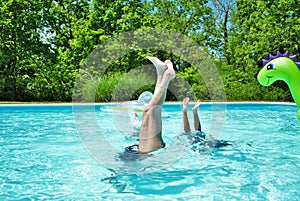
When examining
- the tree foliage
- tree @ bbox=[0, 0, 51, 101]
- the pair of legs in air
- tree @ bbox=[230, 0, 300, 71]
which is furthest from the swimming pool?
tree @ bbox=[230, 0, 300, 71]

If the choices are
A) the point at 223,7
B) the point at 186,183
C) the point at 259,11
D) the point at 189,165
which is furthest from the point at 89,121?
the point at 223,7

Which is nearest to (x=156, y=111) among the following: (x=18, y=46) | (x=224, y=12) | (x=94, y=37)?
(x=94, y=37)

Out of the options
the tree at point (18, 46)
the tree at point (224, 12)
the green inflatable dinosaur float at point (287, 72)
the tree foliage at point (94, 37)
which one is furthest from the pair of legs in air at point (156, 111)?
the tree at point (224, 12)

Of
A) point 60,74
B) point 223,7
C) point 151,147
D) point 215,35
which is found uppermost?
point 223,7

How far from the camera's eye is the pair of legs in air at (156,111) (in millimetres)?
2662

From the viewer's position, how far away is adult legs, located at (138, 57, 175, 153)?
266cm

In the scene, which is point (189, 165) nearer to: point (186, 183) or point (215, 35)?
point (186, 183)

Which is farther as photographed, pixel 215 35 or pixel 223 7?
pixel 223 7

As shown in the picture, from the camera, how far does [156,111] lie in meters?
2.76

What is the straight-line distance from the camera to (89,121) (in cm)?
304

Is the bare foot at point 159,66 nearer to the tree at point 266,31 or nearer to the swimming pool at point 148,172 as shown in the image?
the swimming pool at point 148,172

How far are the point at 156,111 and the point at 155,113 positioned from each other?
0.02 meters

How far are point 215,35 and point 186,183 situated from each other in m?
14.2

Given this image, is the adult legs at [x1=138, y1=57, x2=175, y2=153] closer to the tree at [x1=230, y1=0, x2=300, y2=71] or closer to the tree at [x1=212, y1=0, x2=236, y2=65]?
the tree at [x1=230, y1=0, x2=300, y2=71]
